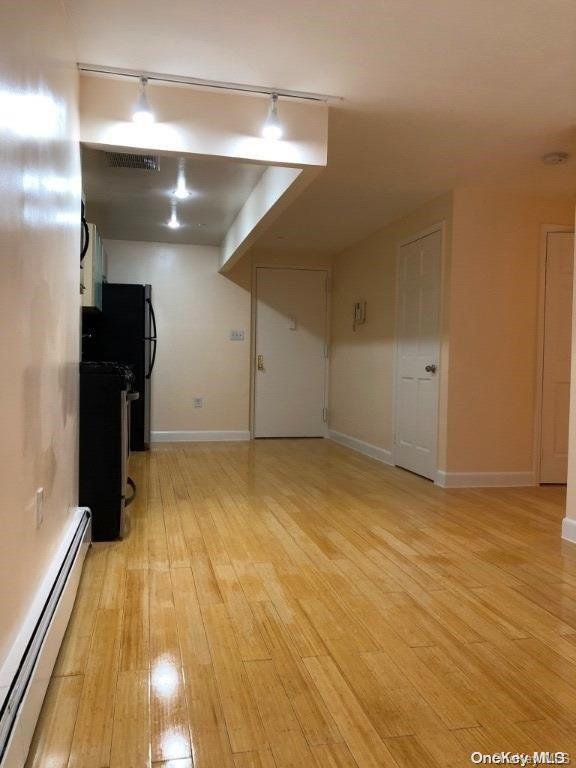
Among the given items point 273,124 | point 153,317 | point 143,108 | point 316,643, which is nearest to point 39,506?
point 316,643

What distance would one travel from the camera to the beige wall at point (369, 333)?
5.74m

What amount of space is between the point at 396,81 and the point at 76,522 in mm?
2553

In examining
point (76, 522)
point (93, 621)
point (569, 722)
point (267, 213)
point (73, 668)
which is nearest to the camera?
point (569, 722)

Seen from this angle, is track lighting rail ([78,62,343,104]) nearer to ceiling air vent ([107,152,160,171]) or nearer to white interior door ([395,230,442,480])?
ceiling air vent ([107,152,160,171])

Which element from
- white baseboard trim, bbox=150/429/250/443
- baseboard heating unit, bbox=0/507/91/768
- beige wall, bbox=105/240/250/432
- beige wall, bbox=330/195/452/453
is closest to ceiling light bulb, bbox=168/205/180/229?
beige wall, bbox=105/240/250/432

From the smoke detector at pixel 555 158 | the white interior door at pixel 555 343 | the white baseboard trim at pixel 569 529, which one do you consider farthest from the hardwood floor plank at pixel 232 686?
the white interior door at pixel 555 343

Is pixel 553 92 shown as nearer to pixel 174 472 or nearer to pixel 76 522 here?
pixel 76 522

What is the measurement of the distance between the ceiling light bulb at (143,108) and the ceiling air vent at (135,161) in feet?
3.13

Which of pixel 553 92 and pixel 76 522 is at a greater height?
pixel 553 92

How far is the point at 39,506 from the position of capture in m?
1.81

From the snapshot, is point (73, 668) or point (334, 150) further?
point (334, 150)

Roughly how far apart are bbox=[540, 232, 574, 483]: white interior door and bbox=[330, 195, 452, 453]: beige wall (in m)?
0.92

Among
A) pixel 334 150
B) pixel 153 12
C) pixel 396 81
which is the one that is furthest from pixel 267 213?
pixel 153 12

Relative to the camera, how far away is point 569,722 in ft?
5.32
